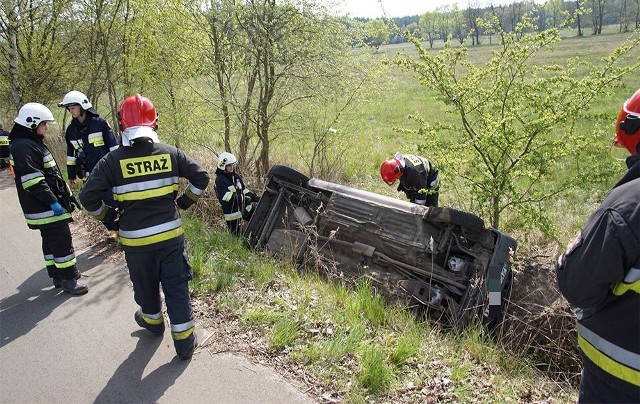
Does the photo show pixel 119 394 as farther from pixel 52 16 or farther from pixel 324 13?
pixel 52 16

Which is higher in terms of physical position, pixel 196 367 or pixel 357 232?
pixel 357 232

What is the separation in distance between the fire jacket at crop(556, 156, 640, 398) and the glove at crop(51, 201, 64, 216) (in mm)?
Result: 4681

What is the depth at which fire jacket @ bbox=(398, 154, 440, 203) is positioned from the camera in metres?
5.94

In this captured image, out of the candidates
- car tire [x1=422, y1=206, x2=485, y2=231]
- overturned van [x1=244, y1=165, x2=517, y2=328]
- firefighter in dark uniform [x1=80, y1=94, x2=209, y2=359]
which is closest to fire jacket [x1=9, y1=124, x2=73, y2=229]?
firefighter in dark uniform [x1=80, y1=94, x2=209, y2=359]

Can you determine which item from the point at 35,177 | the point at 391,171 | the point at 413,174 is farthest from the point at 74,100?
the point at 413,174

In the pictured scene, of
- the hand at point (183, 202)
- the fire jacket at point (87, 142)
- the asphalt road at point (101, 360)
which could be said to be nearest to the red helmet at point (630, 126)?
the asphalt road at point (101, 360)

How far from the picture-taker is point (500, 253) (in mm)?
4387

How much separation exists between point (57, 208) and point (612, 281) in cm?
491

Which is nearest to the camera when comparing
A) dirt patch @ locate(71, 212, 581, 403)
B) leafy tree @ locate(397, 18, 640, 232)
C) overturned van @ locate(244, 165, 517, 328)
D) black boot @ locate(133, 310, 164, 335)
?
dirt patch @ locate(71, 212, 581, 403)

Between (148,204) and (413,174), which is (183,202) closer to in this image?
(148,204)

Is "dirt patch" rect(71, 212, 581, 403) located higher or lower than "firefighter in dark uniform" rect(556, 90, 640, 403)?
lower

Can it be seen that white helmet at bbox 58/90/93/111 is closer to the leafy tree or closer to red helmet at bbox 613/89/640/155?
the leafy tree

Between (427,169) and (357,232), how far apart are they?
154 cm

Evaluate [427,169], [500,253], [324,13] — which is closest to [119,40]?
[324,13]
